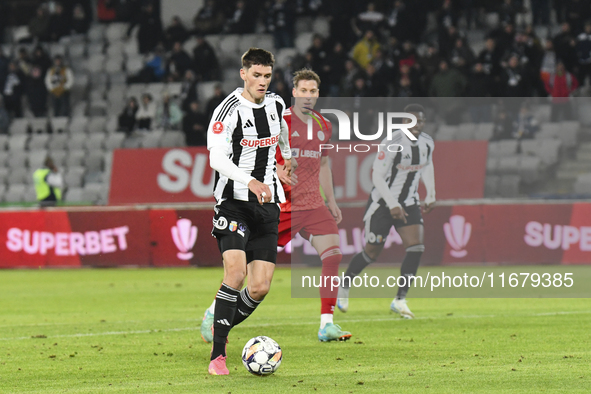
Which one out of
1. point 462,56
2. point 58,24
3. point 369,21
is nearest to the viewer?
point 462,56

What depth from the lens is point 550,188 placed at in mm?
15164

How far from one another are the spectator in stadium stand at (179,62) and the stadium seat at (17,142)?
399cm

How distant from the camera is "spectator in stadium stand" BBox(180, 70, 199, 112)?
20.0 m

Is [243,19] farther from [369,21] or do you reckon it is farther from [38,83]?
[38,83]

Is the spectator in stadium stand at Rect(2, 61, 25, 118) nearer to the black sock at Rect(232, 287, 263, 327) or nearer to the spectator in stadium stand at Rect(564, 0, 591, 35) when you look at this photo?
the spectator in stadium stand at Rect(564, 0, 591, 35)

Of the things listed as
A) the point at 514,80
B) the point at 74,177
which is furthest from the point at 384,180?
the point at 74,177

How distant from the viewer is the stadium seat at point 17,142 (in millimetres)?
21891

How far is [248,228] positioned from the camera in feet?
20.2

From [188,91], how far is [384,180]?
37.8 feet

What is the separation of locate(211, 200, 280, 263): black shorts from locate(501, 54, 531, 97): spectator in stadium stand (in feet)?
39.3

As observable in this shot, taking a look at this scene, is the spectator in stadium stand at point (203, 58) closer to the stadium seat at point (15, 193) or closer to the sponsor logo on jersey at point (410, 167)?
the stadium seat at point (15, 193)

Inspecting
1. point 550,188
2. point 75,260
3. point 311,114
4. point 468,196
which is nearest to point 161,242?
point 75,260

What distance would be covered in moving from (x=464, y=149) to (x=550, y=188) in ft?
5.33

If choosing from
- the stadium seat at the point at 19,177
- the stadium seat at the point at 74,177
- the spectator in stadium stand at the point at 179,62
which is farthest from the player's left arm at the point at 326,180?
the stadium seat at the point at 19,177
